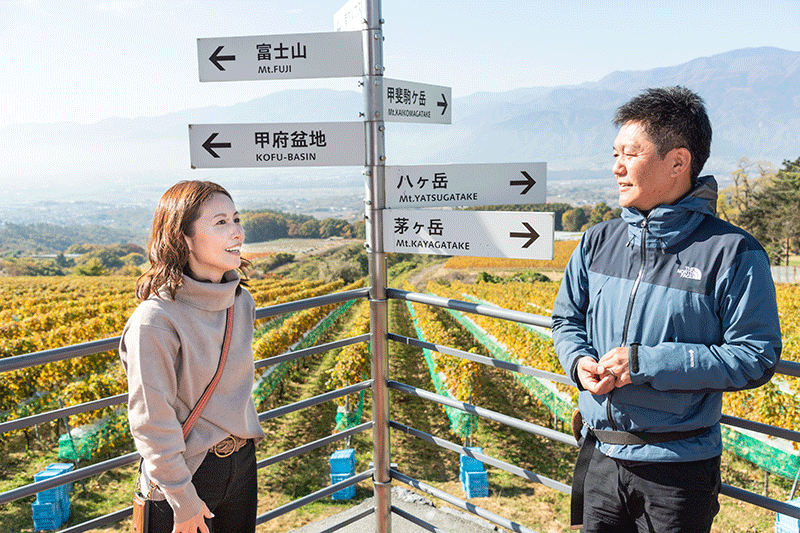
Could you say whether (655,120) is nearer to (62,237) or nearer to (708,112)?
(708,112)

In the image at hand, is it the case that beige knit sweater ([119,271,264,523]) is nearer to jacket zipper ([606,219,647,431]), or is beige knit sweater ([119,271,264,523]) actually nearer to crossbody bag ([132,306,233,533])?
crossbody bag ([132,306,233,533])

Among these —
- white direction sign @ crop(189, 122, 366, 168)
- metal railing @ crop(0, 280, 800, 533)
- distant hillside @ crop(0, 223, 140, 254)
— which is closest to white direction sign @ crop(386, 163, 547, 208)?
white direction sign @ crop(189, 122, 366, 168)

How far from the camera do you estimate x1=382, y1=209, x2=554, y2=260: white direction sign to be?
179cm

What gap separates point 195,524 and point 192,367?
339mm

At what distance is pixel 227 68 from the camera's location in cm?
202

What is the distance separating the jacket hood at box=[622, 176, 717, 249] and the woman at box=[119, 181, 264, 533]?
0.94 m

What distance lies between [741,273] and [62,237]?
7212 centimetres

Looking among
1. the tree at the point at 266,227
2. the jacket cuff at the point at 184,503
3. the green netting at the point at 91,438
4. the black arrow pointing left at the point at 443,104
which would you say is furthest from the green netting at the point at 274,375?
the tree at the point at 266,227

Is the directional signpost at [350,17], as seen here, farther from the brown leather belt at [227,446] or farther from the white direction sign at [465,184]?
the brown leather belt at [227,446]

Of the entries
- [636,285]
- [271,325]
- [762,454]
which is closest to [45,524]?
[636,285]

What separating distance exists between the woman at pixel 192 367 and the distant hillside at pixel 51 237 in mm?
61638

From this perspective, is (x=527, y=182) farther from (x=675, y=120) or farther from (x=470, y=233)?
(x=675, y=120)

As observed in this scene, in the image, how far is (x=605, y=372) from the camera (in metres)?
1.27

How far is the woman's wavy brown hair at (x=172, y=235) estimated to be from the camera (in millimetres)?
1268
